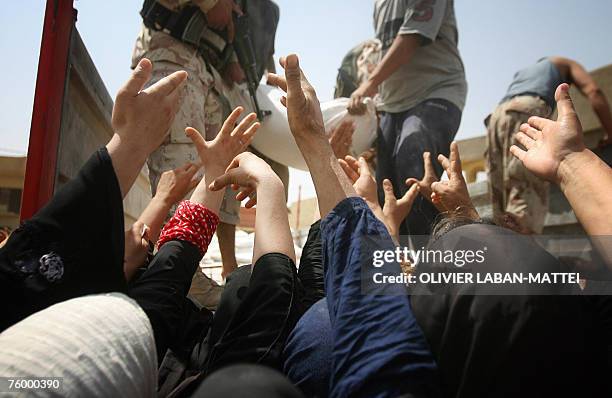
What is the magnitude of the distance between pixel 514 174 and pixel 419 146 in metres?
0.53

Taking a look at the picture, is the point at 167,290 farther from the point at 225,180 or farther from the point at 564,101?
the point at 564,101

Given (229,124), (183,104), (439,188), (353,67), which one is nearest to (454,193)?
(439,188)

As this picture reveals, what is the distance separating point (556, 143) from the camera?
97 centimetres

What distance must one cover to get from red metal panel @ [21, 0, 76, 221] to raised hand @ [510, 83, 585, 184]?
134 cm

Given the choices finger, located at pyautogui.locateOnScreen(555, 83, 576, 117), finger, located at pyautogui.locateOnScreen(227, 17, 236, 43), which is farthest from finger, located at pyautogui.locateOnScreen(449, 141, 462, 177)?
finger, located at pyautogui.locateOnScreen(227, 17, 236, 43)

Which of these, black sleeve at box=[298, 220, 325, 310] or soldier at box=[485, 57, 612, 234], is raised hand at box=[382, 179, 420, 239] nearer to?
black sleeve at box=[298, 220, 325, 310]

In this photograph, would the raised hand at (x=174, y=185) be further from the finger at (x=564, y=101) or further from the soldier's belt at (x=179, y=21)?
the finger at (x=564, y=101)

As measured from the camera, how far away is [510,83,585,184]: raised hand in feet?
3.11

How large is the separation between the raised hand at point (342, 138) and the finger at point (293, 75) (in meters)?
1.03

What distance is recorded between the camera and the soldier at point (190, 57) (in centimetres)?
179

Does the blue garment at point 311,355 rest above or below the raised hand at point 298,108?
below

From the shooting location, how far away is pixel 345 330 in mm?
663

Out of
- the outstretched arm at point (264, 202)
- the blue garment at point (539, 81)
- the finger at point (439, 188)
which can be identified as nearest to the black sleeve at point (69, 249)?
the outstretched arm at point (264, 202)

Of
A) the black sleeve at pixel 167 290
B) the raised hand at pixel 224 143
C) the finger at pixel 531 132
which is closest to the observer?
the black sleeve at pixel 167 290
